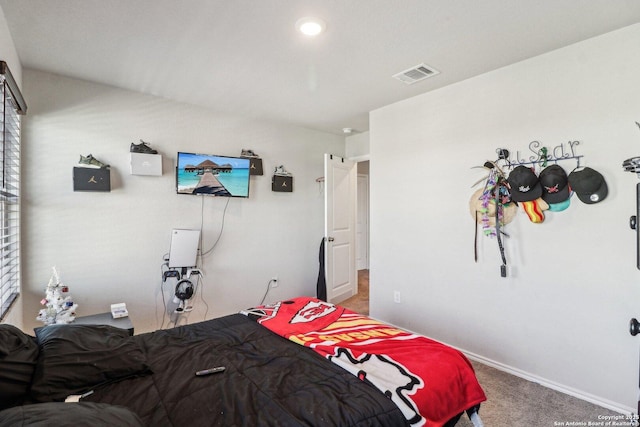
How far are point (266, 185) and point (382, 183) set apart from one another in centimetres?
146

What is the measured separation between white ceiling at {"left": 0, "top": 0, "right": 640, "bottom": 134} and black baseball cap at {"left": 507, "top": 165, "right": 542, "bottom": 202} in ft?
2.89

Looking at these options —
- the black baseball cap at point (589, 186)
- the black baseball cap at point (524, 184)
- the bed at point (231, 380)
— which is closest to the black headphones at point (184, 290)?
the bed at point (231, 380)

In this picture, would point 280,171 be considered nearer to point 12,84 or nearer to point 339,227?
point 339,227

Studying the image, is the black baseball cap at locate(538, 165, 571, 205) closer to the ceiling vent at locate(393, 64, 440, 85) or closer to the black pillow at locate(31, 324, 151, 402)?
the ceiling vent at locate(393, 64, 440, 85)

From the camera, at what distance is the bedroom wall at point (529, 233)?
209 centimetres

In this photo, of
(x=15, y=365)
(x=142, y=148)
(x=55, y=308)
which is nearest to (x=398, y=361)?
(x=15, y=365)

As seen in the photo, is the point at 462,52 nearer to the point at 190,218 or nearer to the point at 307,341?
the point at 307,341

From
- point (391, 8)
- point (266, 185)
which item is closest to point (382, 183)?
point (266, 185)

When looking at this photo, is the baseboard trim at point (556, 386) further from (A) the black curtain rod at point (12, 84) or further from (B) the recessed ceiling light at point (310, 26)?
(A) the black curtain rod at point (12, 84)

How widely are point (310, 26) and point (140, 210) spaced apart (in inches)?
92.2

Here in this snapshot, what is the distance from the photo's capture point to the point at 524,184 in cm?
236

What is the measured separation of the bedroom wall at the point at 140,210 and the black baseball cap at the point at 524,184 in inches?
103

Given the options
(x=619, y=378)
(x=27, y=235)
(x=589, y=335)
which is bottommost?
(x=619, y=378)

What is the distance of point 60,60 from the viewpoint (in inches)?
96.5
